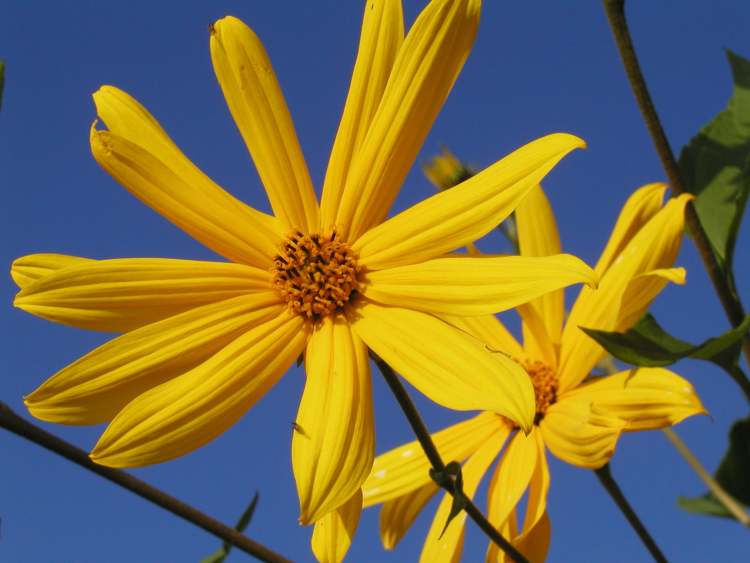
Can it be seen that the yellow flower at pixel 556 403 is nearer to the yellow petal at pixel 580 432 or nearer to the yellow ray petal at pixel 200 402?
the yellow petal at pixel 580 432

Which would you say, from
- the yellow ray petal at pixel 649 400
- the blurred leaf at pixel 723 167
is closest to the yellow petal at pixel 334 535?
the yellow ray petal at pixel 649 400

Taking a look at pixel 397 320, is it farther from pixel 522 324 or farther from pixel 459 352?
pixel 522 324

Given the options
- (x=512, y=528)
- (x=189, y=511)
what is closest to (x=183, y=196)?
(x=189, y=511)

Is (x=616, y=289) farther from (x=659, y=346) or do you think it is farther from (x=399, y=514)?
(x=399, y=514)

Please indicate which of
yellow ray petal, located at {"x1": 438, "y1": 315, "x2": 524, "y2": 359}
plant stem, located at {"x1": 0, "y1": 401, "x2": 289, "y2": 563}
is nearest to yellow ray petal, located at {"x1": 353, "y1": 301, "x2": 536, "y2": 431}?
plant stem, located at {"x1": 0, "y1": 401, "x2": 289, "y2": 563}

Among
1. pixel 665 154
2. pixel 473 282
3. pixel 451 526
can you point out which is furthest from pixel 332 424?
pixel 665 154
